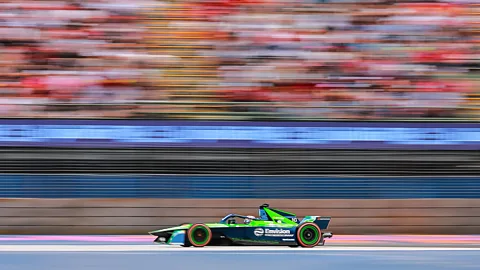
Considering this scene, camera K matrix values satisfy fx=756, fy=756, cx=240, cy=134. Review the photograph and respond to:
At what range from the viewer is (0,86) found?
40.2ft

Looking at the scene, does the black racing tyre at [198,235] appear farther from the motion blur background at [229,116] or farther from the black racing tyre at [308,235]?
the motion blur background at [229,116]

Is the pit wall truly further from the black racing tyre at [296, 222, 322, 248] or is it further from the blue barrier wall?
the black racing tyre at [296, 222, 322, 248]

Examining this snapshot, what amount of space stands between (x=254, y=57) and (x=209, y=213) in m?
2.68

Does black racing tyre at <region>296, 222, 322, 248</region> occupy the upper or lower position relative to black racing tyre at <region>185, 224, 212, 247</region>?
upper

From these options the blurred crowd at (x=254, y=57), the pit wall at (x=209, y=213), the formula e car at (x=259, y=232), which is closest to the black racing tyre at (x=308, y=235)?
the formula e car at (x=259, y=232)

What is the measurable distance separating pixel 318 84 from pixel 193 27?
90.3 inches

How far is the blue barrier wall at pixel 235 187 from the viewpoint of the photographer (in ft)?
39.1

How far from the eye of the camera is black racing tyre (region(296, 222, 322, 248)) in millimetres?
9031

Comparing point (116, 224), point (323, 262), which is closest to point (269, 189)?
point (116, 224)

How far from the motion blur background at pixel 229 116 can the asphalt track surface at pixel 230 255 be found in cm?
124

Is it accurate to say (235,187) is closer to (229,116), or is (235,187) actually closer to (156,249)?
(229,116)

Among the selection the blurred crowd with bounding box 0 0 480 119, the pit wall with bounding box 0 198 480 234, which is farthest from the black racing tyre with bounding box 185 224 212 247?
the blurred crowd with bounding box 0 0 480 119

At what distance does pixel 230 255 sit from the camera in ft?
28.1

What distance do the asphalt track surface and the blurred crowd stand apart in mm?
2528
